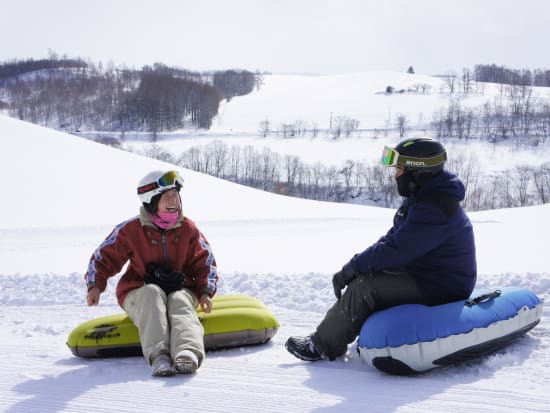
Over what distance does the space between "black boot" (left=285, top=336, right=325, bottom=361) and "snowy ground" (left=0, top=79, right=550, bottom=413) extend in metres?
0.07

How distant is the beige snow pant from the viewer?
146 inches

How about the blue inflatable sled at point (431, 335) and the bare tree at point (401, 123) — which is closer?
the blue inflatable sled at point (431, 335)

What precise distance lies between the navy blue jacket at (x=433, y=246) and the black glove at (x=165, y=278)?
4.50ft

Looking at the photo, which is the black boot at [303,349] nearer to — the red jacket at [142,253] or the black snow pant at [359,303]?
the black snow pant at [359,303]

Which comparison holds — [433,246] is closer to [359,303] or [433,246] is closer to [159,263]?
[359,303]

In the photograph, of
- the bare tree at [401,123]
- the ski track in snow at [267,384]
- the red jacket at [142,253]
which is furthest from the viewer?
the bare tree at [401,123]

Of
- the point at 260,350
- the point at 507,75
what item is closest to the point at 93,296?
the point at 260,350

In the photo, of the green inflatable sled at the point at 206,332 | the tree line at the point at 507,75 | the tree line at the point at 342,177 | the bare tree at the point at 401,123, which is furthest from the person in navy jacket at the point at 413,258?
the tree line at the point at 507,75

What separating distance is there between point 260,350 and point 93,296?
1.34 m

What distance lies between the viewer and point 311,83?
128m

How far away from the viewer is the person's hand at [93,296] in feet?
13.0

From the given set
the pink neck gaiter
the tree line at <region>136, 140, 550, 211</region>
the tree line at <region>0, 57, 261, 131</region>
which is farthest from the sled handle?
the tree line at <region>0, 57, 261, 131</region>

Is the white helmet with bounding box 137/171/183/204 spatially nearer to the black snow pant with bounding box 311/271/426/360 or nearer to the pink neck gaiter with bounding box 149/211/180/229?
the pink neck gaiter with bounding box 149/211/180/229

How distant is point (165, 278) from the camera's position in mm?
4199
